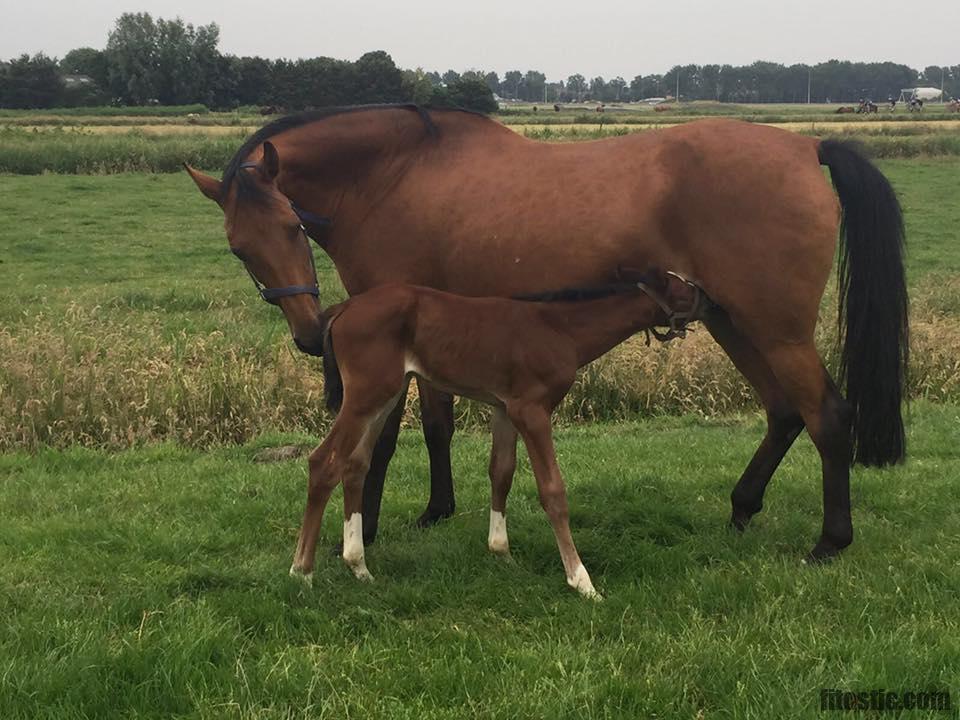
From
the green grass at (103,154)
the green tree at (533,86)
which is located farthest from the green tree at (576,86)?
the green grass at (103,154)

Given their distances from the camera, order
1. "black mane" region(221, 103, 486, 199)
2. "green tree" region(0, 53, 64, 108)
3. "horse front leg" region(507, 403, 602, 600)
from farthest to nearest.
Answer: "green tree" region(0, 53, 64, 108)
"black mane" region(221, 103, 486, 199)
"horse front leg" region(507, 403, 602, 600)

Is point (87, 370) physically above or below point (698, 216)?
below

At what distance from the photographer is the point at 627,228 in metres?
4.57

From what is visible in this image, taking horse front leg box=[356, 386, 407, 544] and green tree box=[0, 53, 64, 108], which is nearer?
horse front leg box=[356, 386, 407, 544]

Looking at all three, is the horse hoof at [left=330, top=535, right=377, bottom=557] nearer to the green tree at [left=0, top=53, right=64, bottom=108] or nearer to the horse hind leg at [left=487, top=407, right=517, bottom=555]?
the horse hind leg at [left=487, top=407, right=517, bottom=555]

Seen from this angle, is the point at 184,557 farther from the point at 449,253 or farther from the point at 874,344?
the point at 874,344

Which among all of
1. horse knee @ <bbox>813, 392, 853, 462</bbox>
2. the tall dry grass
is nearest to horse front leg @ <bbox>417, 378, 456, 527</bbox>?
horse knee @ <bbox>813, 392, 853, 462</bbox>

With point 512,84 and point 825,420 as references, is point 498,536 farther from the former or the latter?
point 512,84

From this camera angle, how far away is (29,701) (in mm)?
3135

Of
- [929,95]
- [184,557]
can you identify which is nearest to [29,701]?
[184,557]

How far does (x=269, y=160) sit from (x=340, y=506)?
7.45ft

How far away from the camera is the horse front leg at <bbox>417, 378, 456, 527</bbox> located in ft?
17.4

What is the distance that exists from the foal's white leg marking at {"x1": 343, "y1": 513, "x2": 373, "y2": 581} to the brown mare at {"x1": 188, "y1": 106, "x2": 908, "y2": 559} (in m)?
0.59

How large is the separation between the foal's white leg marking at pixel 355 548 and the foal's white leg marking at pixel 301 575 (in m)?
0.22
